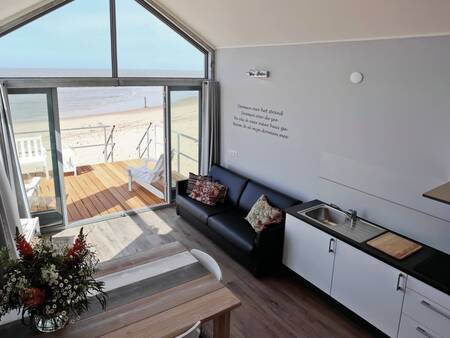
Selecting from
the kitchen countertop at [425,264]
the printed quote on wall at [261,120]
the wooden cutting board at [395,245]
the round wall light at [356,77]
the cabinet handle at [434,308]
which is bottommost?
the cabinet handle at [434,308]

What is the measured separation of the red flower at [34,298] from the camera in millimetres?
1660

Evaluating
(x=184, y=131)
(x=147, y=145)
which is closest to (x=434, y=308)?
(x=184, y=131)

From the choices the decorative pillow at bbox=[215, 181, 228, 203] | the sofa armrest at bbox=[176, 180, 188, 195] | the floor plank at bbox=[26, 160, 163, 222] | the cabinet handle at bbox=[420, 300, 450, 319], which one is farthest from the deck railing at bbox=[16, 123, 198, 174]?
the cabinet handle at bbox=[420, 300, 450, 319]

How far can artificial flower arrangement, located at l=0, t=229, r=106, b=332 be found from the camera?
1.71 metres

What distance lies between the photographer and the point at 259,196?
175 inches

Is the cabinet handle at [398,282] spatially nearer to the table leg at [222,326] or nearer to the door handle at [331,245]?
the door handle at [331,245]

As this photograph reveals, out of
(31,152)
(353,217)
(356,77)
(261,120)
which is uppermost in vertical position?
(356,77)

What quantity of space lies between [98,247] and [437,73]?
4114 millimetres

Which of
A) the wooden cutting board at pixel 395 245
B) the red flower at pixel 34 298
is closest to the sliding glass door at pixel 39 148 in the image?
the red flower at pixel 34 298

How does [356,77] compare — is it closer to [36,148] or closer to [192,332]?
[192,332]

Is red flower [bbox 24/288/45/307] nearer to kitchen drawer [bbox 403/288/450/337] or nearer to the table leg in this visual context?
the table leg

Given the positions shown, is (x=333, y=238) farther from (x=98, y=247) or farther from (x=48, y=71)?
(x=48, y=71)

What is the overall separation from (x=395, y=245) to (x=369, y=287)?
421 mm

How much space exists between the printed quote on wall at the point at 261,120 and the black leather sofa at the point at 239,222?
701 millimetres
